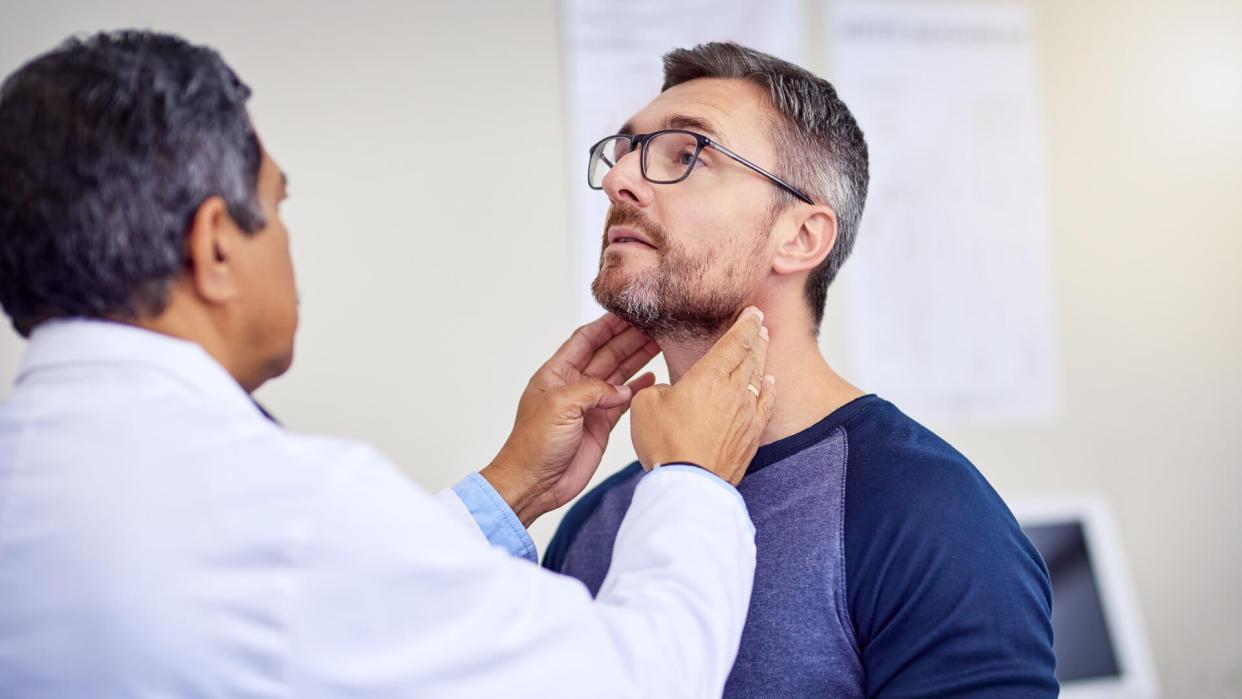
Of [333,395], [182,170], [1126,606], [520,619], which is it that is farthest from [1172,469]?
[182,170]

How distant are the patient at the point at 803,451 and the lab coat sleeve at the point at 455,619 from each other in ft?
0.87

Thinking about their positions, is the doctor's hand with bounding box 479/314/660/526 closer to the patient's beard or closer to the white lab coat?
the patient's beard

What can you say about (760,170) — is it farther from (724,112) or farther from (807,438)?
(807,438)

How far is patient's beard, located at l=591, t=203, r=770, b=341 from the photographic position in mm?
1370

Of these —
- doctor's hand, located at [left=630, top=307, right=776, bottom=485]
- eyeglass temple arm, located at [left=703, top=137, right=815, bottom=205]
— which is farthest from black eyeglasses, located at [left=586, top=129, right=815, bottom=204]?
doctor's hand, located at [left=630, top=307, right=776, bottom=485]

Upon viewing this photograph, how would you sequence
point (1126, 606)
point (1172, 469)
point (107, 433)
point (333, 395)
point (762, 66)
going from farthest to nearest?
point (1172, 469), point (1126, 606), point (333, 395), point (762, 66), point (107, 433)

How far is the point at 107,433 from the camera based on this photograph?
2.68 ft

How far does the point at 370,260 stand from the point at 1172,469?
2075 millimetres

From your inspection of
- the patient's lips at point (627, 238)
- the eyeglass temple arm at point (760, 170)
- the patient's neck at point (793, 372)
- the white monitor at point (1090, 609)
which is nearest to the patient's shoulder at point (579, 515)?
the patient's neck at point (793, 372)

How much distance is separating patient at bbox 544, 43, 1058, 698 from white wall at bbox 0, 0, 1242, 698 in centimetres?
67

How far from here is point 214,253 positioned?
92 cm

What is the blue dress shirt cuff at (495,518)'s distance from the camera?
137cm

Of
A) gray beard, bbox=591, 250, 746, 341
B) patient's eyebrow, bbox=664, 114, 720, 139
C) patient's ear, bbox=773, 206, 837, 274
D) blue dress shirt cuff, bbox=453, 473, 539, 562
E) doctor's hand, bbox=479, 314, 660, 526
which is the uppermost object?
patient's eyebrow, bbox=664, 114, 720, 139

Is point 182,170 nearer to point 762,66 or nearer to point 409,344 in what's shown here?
point 762,66
